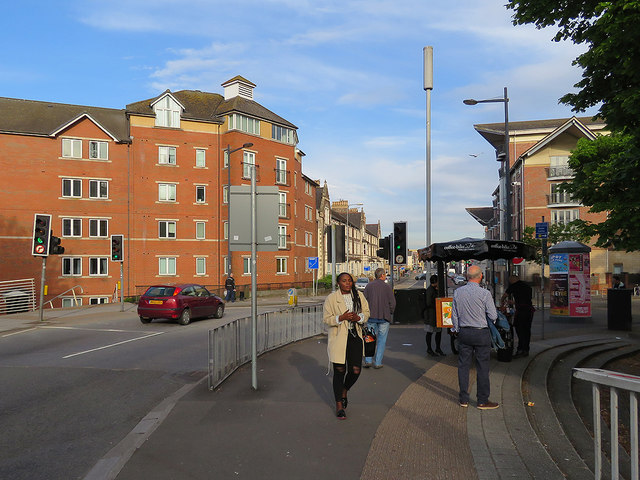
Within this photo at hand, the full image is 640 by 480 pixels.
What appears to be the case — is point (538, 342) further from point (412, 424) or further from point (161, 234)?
point (161, 234)

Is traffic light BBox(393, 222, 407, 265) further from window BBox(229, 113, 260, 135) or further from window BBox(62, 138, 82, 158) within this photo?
window BBox(62, 138, 82, 158)

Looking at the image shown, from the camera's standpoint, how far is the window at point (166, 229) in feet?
133

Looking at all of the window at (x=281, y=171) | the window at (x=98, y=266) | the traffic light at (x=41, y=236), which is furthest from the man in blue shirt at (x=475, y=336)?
the window at (x=281, y=171)

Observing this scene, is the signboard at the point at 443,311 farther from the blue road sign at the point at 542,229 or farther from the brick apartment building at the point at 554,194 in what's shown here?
the brick apartment building at the point at 554,194

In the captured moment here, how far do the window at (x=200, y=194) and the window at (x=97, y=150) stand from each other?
7.02 metres

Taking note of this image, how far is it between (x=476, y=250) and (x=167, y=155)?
3376 cm

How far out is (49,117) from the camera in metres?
39.6

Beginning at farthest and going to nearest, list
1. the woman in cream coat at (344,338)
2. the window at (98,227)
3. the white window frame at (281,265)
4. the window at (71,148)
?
the white window frame at (281,265) < the window at (98,227) < the window at (71,148) < the woman in cream coat at (344,338)

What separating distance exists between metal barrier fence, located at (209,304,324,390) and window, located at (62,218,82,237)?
28.9 metres

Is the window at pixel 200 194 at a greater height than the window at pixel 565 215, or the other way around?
the window at pixel 200 194

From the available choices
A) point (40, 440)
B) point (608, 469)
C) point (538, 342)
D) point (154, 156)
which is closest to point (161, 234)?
point (154, 156)

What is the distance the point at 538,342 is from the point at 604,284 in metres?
42.0

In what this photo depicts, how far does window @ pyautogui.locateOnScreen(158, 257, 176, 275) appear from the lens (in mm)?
40375

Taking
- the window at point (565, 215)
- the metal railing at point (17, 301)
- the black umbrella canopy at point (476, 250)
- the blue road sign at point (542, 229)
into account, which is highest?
the window at point (565, 215)
